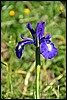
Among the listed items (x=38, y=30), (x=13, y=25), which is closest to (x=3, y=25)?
(x=13, y=25)

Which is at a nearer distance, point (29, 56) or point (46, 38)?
point (46, 38)

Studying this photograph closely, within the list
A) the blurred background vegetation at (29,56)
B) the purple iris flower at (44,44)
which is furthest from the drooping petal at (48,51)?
the blurred background vegetation at (29,56)

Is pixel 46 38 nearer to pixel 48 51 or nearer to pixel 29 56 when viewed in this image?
pixel 48 51

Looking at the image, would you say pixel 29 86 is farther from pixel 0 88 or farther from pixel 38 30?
pixel 38 30

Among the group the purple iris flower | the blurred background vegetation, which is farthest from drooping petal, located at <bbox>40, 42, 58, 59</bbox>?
the blurred background vegetation

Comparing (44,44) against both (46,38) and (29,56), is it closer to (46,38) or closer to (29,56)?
(46,38)

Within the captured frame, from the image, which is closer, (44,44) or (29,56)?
(44,44)

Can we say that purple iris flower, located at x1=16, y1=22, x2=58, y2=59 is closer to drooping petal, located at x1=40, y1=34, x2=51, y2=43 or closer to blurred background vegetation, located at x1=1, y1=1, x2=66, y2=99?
drooping petal, located at x1=40, y1=34, x2=51, y2=43

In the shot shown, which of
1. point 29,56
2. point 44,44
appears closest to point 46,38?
point 44,44
